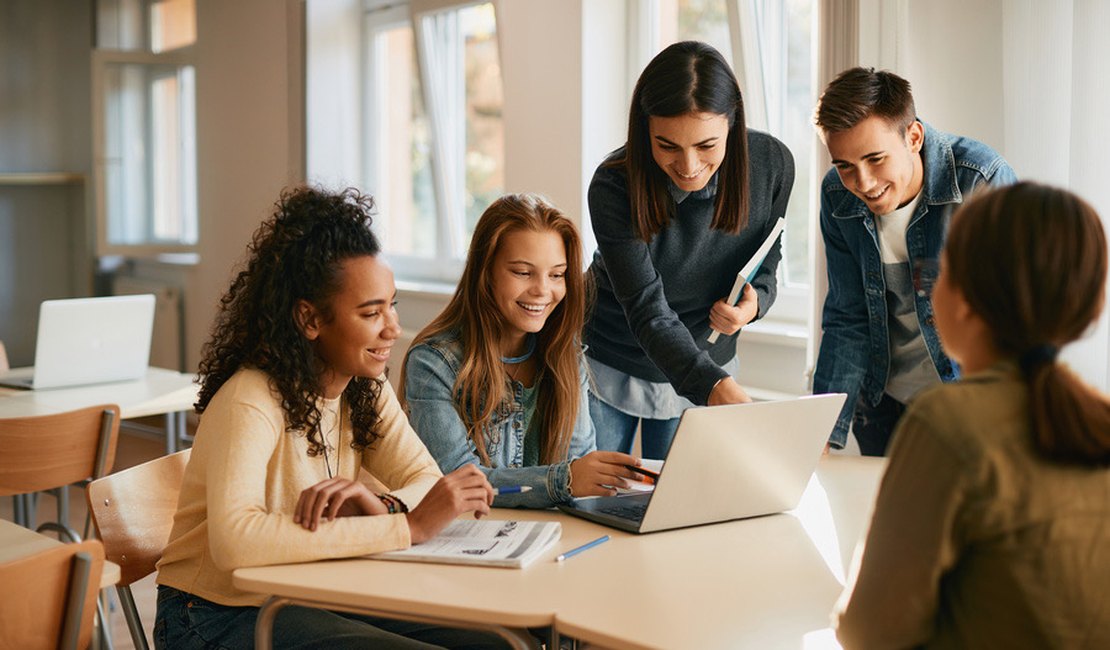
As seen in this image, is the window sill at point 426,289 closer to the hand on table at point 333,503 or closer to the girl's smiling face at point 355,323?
the girl's smiling face at point 355,323

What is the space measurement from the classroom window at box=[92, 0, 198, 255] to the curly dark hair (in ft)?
16.8

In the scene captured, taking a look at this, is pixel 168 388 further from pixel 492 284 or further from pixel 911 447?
pixel 911 447

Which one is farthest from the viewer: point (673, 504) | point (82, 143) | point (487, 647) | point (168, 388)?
point (82, 143)

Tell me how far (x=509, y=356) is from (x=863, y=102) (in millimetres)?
779

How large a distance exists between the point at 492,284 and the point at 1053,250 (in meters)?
1.28

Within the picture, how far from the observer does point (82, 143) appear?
7.47 meters

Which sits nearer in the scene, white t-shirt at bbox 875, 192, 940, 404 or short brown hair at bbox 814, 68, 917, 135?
short brown hair at bbox 814, 68, 917, 135

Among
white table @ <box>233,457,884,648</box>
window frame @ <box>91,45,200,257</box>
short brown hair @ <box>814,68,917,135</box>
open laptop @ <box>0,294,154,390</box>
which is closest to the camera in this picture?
white table @ <box>233,457,884,648</box>

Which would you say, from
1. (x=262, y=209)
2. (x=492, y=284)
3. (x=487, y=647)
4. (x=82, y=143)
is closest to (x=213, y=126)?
(x=262, y=209)

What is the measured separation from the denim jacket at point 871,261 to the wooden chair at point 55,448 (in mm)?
1780

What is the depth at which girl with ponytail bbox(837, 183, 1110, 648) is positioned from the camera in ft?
3.32

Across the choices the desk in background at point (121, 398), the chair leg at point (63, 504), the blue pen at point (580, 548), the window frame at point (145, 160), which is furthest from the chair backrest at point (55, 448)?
the window frame at point (145, 160)

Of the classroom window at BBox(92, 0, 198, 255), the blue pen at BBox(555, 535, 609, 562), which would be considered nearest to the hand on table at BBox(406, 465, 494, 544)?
the blue pen at BBox(555, 535, 609, 562)

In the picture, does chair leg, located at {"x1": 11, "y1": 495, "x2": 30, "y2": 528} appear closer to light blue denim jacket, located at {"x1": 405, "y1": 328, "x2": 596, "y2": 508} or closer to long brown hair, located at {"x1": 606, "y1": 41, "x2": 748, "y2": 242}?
light blue denim jacket, located at {"x1": 405, "y1": 328, "x2": 596, "y2": 508}
